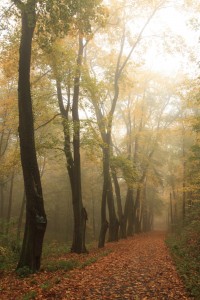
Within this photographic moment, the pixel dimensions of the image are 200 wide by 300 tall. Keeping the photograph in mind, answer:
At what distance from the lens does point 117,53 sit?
18516 millimetres

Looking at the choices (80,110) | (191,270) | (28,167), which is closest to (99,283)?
(191,270)

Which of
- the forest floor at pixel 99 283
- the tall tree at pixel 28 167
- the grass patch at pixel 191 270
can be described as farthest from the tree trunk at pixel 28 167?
the grass patch at pixel 191 270

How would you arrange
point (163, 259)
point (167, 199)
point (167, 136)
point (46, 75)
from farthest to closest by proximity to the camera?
point (167, 199), point (167, 136), point (46, 75), point (163, 259)

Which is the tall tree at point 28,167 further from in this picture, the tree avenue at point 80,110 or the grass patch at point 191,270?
the grass patch at point 191,270

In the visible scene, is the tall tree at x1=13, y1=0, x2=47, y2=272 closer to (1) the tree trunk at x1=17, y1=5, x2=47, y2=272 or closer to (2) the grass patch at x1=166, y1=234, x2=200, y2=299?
(1) the tree trunk at x1=17, y1=5, x2=47, y2=272

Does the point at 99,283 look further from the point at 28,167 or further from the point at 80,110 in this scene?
the point at 80,110

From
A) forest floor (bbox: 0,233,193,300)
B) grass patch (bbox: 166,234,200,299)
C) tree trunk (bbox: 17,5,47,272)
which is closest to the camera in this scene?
forest floor (bbox: 0,233,193,300)

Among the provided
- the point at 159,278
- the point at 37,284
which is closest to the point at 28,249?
the point at 37,284

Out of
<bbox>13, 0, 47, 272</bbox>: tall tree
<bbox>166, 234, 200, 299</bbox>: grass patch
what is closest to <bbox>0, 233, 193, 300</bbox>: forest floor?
<bbox>166, 234, 200, 299</bbox>: grass patch

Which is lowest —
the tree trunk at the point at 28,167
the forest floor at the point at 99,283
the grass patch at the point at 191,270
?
the forest floor at the point at 99,283

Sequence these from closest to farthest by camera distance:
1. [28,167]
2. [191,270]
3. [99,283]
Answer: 1. [99,283]
2. [28,167]
3. [191,270]

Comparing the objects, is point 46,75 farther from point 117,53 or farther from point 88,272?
point 88,272

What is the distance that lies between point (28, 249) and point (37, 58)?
27.0 ft

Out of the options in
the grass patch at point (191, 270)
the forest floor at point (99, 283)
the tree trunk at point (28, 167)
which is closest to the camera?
the forest floor at point (99, 283)
